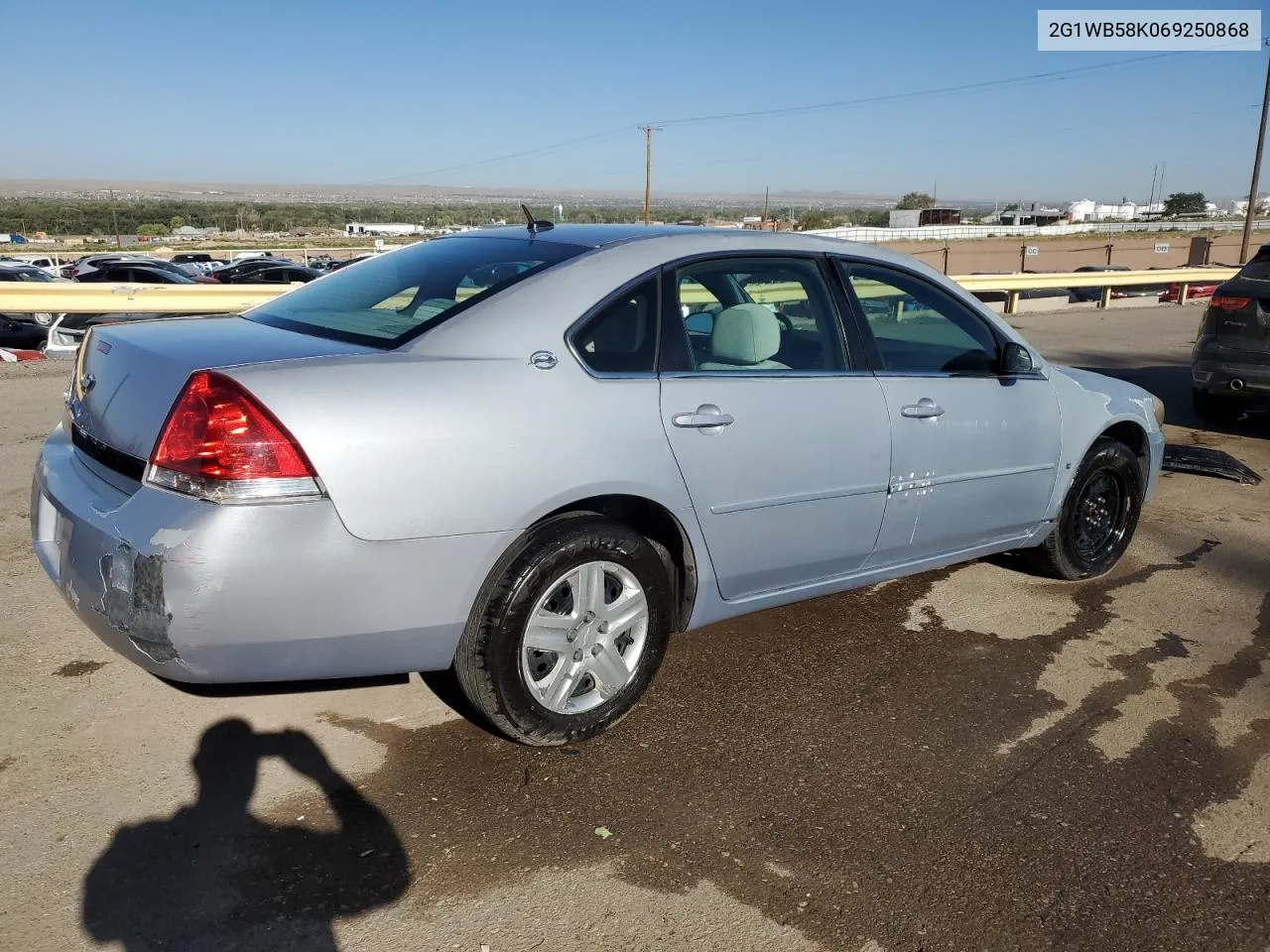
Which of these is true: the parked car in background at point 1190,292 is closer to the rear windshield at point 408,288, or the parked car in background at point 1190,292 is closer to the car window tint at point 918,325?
the car window tint at point 918,325

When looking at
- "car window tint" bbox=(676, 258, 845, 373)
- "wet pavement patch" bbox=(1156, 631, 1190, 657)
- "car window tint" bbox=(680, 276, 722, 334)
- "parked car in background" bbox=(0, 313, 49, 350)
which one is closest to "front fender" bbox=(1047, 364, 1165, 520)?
"wet pavement patch" bbox=(1156, 631, 1190, 657)

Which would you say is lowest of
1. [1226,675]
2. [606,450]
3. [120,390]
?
[1226,675]

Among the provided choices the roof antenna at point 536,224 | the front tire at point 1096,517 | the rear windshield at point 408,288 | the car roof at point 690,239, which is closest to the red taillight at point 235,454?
the rear windshield at point 408,288

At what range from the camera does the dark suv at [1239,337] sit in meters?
7.50

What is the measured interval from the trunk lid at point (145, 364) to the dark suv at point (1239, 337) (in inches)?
274

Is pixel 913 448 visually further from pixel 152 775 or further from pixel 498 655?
pixel 152 775

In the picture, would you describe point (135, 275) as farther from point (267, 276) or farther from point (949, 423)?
point (949, 423)

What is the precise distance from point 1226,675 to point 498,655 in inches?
110

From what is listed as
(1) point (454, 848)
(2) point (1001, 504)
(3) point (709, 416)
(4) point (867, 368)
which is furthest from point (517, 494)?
(2) point (1001, 504)

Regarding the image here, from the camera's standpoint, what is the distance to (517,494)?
2.82 metres

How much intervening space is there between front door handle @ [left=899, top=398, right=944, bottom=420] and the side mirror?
46 centimetres

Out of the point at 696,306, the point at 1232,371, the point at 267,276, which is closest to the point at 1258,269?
the point at 1232,371

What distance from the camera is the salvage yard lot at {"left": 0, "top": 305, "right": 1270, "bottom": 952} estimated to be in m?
2.41

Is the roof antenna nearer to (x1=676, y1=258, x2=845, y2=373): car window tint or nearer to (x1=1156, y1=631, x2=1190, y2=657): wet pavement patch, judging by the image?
(x1=676, y1=258, x2=845, y2=373): car window tint
